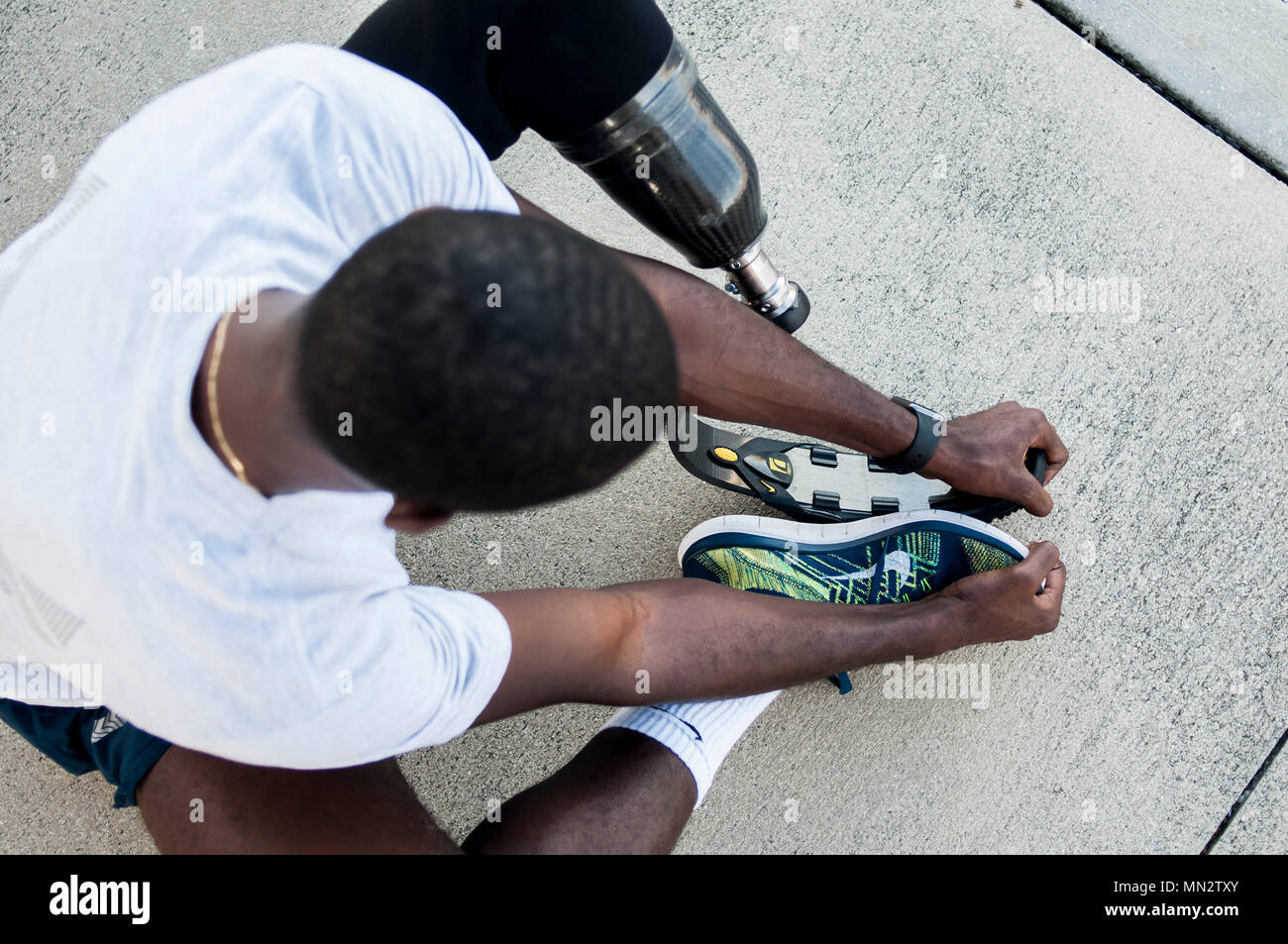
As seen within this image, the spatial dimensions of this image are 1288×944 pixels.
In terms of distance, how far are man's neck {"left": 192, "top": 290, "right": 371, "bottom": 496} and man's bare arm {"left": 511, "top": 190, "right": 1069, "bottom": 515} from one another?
0.48 meters

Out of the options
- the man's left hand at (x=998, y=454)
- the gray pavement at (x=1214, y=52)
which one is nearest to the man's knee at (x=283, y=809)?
the man's left hand at (x=998, y=454)

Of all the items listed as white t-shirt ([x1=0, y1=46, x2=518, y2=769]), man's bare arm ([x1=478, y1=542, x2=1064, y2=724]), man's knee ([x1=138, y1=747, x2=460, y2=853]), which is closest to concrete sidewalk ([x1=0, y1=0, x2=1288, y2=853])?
man's bare arm ([x1=478, y1=542, x2=1064, y2=724])

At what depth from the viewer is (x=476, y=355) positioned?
1.74 feet

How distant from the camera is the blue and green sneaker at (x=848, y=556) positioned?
136 centimetres

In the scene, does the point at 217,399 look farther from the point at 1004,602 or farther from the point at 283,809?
the point at 1004,602

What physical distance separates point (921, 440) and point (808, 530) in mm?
236

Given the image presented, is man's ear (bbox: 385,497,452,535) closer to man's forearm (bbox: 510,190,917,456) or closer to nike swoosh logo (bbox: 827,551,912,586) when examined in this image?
man's forearm (bbox: 510,190,917,456)

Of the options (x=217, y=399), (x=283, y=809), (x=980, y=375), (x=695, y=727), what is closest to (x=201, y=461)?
(x=217, y=399)

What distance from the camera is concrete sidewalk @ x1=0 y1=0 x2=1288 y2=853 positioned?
138cm

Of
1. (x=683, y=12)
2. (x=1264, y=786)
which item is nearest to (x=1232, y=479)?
(x=1264, y=786)

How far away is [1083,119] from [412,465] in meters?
1.43

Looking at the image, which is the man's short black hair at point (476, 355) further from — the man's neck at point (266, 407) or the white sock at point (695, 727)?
the white sock at point (695, 727)
